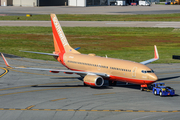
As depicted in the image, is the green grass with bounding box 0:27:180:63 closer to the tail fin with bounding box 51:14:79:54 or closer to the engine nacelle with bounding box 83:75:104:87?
the tail fin with bounding box 51:14:79:54

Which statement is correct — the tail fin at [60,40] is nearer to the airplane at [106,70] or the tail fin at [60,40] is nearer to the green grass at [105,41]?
the airplane at [106,70]

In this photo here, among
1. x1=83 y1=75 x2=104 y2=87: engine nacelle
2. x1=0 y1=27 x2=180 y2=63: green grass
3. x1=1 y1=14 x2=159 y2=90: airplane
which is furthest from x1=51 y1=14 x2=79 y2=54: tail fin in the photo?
x1=0 y1=27 x2=180 y2=63: green grass

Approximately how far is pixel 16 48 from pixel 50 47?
30.7 ft

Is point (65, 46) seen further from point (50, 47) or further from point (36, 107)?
point (50, 47)

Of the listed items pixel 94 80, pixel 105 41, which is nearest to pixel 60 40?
pixel 94 80

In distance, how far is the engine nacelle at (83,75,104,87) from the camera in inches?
1772

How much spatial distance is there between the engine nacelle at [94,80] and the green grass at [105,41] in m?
24.6

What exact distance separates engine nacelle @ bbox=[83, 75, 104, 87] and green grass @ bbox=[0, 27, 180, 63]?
2462 centimetres

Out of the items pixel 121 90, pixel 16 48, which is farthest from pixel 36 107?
pixel 16 48

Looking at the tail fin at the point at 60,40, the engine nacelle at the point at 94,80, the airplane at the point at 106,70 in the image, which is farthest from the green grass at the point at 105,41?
the engine nacelle at the point at 94,80

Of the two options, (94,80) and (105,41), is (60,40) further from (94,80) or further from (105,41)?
(105,41)

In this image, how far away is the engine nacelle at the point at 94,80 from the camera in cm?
4500

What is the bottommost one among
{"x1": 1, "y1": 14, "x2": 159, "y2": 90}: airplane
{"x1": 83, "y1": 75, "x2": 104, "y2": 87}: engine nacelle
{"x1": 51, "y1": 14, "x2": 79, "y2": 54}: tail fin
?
{"x1": 83, "y1": 75, "x2": 104, "y2": 87}: engine nacelle

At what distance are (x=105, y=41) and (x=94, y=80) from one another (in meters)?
50.2
